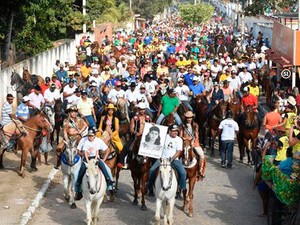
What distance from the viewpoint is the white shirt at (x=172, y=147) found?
1485cm

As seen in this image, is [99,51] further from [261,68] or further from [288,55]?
[288,55]

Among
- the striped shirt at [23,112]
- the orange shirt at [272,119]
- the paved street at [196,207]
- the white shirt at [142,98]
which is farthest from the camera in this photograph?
the white shirt at [142,98]

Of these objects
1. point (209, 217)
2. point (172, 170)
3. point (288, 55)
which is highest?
point (288, 55)

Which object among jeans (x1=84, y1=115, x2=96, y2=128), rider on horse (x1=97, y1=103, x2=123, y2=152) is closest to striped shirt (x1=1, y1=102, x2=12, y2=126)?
jeans (x1=84, y1=115, x2=96, y2=128)

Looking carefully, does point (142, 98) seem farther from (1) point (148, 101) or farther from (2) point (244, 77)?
(2) point (244, 77)

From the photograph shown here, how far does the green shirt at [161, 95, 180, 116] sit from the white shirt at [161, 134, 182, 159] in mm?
6636

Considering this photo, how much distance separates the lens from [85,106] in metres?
21.5

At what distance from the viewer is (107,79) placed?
27.7 metres

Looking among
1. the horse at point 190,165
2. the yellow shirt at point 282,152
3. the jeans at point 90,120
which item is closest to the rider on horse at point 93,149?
the horse at point 190,165

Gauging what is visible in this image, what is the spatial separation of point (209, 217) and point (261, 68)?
1908 cm

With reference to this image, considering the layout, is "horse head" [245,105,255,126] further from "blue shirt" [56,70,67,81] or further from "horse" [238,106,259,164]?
"blue shirt" [56,70,67,81]

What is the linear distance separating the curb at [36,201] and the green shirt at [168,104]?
3781 millimetres

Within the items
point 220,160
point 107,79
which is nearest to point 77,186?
point 220,160

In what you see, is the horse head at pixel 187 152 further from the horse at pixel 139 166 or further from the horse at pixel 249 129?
the horse at pixel 249 129
